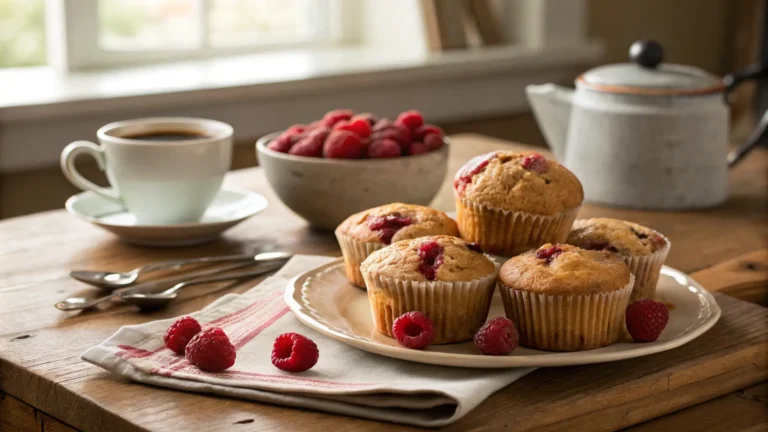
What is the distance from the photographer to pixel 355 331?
0.97m

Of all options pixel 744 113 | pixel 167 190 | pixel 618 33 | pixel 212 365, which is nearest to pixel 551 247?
pixel 212 365

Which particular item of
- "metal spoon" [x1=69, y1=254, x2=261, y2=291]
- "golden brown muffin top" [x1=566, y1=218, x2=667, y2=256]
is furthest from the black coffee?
"golden brown muffin top" [x1=566, y1=218, x2=667, y2=256]

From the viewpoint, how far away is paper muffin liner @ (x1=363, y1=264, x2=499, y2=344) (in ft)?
3.07

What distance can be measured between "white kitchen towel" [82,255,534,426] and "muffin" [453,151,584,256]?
25 centimetres

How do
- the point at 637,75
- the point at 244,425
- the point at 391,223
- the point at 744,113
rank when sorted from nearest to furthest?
the point at 244,425
the point at 391,223
the point at 637,75
the point at 744,113

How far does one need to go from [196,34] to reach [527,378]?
204cm

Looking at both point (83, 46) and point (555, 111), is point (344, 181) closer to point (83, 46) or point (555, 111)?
point (555, 111)

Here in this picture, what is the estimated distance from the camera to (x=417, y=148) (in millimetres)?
1360

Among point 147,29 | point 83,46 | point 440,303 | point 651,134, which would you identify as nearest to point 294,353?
point 440,303

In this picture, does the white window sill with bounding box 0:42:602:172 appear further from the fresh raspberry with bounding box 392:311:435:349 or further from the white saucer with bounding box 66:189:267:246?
the fresh raspberry with bounding box 392:311:435:349

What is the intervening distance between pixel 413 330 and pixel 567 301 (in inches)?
5.8

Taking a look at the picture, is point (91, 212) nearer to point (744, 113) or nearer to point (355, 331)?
point (355, 331)

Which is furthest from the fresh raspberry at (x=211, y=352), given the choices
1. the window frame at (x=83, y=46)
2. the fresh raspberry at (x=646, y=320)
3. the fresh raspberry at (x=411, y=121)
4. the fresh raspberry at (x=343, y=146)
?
the window frame at (x=83, y=46)

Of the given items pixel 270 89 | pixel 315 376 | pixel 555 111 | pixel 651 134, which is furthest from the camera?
pixel 270 89
